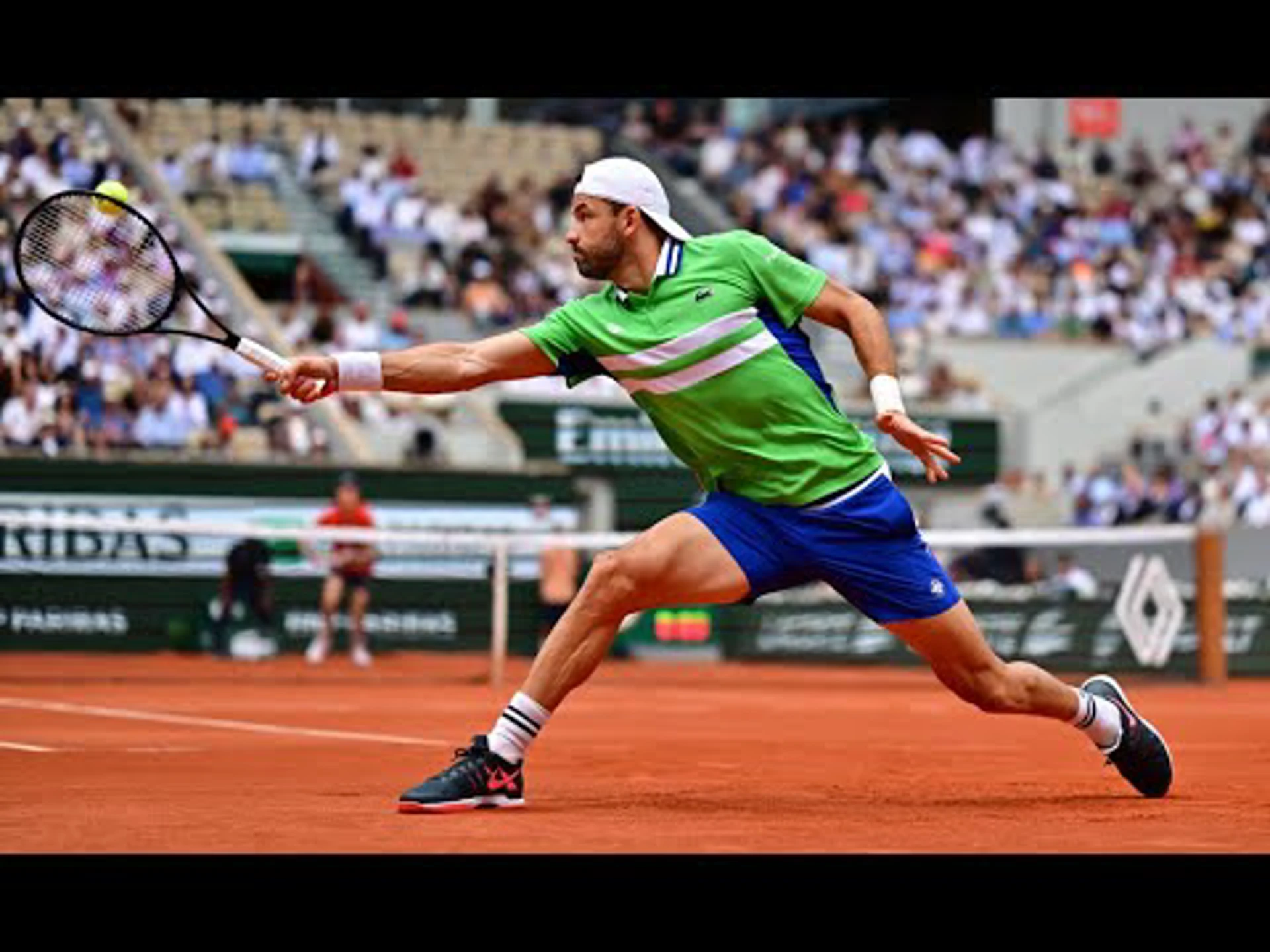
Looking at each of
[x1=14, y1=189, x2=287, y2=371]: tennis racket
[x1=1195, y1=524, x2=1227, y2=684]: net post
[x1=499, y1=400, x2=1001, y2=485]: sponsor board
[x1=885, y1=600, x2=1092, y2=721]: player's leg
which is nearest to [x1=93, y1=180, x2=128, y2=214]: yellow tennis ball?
[x1=14, y1=189, x2=287, y2=371]: tennis racket

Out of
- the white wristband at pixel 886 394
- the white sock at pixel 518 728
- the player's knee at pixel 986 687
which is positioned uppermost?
the white wristband at pixel 886 394

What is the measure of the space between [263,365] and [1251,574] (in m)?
20.0

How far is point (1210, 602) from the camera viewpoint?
18.5 m

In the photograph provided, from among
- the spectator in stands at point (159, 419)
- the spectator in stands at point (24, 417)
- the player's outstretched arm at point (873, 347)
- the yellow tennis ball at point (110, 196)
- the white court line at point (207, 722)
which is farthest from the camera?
the spectator in stands at point (159, 419)

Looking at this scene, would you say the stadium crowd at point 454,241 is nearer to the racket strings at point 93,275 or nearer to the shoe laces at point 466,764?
the racket strings at point 93,275

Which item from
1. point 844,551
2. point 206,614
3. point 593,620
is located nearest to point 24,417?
point 206,614

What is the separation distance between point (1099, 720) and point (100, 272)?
414 centimetres

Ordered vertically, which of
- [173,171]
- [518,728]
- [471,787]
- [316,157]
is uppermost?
[316,157]

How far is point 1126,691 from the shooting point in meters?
18.2

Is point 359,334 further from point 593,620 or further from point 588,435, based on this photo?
point 593,620

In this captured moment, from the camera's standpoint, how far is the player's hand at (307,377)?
7453mm

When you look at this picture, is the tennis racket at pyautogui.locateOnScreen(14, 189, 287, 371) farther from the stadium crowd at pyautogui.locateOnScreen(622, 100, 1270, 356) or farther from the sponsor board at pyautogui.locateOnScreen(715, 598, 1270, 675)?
the stadium crowd at pyautogui.locateOnScreen(622, 100, 1270, 356)

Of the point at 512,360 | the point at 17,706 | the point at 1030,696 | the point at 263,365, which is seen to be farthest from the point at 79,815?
the point at 17,706

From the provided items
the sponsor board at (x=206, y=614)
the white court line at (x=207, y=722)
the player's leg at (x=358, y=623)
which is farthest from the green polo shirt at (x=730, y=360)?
the sponsor board at (x=206, y=614)
